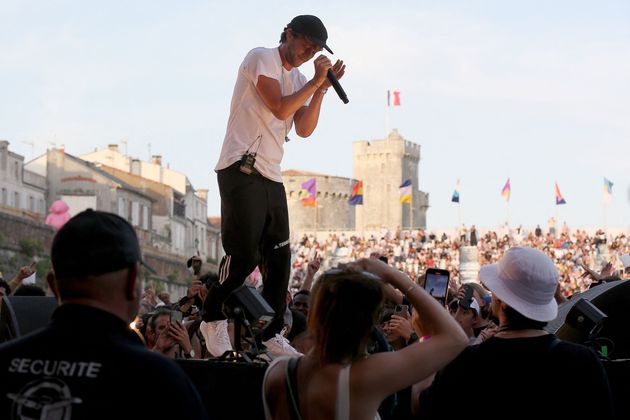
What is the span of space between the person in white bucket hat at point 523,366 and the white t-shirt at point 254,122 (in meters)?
2.27

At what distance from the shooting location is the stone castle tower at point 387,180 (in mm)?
133000

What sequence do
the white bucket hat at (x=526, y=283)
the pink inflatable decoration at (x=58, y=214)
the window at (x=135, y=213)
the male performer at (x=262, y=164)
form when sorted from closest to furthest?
the white bucket hat at (x=526, y=283) → the male performer at (x=262, y=164) → the pink inflatable decoration at (x=58, y=214) → the window at (x=135, y=213)

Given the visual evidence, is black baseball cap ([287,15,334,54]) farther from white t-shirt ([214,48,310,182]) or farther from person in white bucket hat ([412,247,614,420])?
person in white bucket hat ([412,247,614,420])

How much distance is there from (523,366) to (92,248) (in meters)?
1.77

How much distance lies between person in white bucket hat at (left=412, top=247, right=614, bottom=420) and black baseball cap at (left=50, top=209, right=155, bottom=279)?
1610mm

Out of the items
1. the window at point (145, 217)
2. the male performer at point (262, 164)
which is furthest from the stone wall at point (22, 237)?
the male performer at point (262, 164)

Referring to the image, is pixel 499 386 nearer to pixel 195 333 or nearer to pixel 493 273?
pixel 493 273

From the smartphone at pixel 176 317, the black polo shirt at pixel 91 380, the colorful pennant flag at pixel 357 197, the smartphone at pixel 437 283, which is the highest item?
the colorful pennant flag at pixel 357 197

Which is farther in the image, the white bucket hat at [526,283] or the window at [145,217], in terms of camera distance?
the window at [145,217]

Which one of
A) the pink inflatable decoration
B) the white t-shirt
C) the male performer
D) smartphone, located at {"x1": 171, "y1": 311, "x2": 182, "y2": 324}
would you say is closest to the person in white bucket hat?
the male performer

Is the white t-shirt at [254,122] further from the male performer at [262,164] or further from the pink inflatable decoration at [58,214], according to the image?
the pink inflatable decoration at [58,214]

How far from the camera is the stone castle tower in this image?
133000mm

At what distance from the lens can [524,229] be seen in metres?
69.2

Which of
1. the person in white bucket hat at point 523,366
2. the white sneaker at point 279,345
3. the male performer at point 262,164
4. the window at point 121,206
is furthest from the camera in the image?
the window at point 121,206
